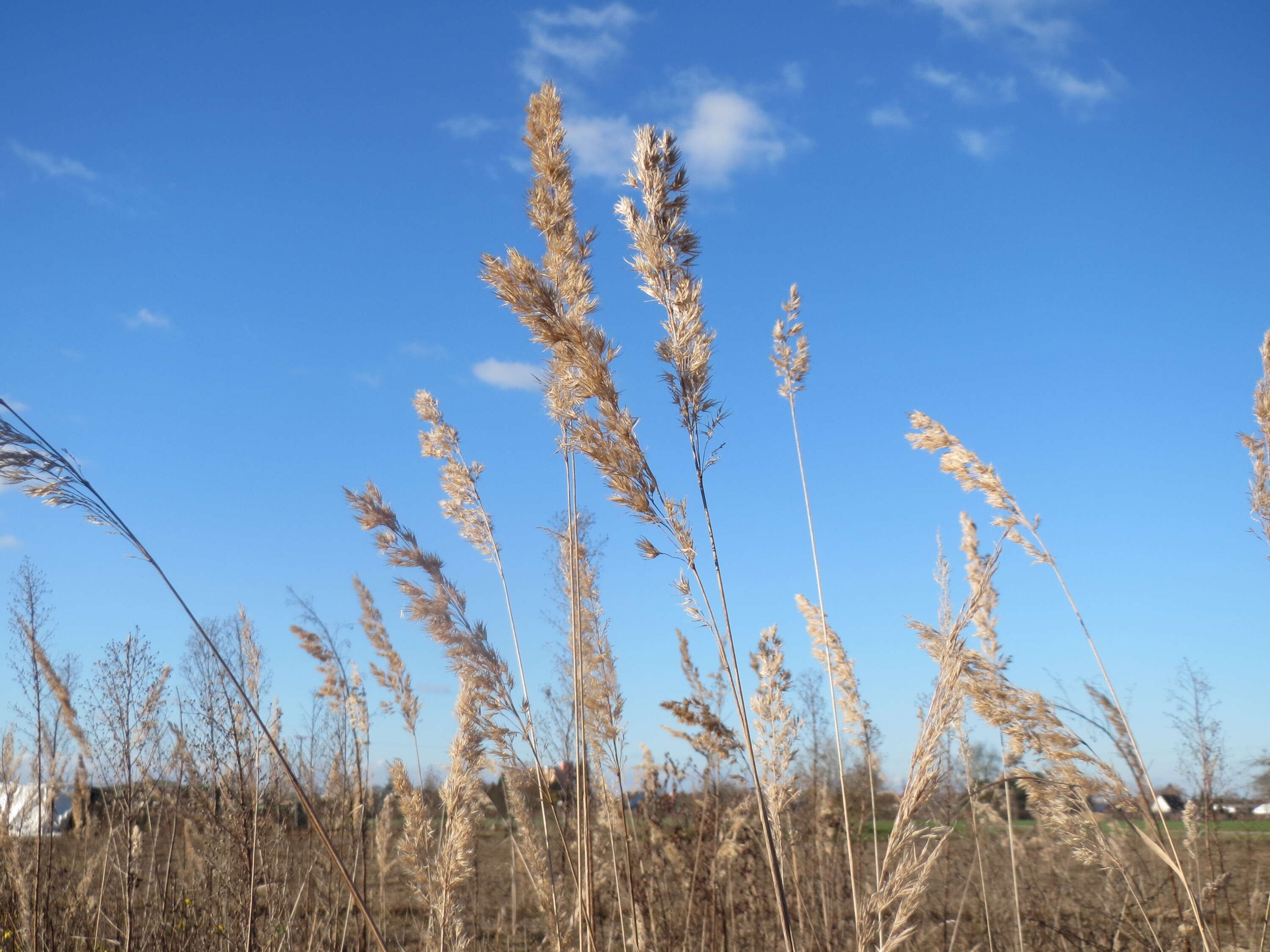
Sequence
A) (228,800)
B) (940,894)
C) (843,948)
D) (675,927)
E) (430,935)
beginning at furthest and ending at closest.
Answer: (940,894), (843,948), (675,927), (228,800), (430,935)

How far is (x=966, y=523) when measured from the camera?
421 centimetres

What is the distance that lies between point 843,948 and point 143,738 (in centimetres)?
459

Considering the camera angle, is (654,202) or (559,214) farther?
(559,214)

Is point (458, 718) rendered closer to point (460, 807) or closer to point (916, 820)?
point (460, 807)

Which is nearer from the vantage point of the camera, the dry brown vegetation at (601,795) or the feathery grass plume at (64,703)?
the dry brown vegetation at (601,795)

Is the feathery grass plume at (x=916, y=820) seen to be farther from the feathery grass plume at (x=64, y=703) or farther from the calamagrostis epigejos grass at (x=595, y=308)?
the feathery grass plume at (x=64, y=703)

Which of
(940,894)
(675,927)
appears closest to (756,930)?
(675,927)

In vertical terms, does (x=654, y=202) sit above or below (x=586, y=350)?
above

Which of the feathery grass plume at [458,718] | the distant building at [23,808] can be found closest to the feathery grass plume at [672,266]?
the feathery grass plume at [458,718]

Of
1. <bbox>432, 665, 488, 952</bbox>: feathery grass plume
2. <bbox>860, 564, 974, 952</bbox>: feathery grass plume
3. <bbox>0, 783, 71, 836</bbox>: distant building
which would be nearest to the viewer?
<bbox>860, 564, 974, 952</bbox>: feathery grass plume

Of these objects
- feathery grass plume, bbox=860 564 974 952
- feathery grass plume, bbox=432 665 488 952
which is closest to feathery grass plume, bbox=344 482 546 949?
feathery grass plume, bbox=432 665 488 952

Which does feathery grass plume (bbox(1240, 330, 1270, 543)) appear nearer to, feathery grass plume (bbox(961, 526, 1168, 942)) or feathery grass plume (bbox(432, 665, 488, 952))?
feathery grass plume (bbox(961, 526, 1168, 942))

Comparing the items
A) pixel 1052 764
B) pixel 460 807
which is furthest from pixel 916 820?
pixel 460 807

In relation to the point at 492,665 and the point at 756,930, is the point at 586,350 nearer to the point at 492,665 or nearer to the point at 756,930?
the point at 492,665
